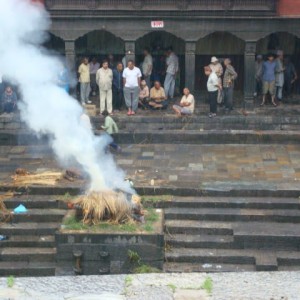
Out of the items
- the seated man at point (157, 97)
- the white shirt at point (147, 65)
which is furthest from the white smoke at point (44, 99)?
the white shirt at point (147, 65)

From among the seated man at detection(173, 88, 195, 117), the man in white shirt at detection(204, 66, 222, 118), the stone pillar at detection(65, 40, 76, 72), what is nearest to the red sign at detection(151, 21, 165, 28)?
the man in white shirt at detection(204, 66, 222, 118)

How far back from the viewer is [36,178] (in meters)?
15.9

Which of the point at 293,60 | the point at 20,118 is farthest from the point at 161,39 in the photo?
the point at 20,118

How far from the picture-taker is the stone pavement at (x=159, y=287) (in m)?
7.87

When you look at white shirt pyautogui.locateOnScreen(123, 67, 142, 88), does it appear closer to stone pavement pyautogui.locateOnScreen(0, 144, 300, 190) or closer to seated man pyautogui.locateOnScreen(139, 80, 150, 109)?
seated man pyautogui.locateOnScreen(139, 80, 150, 109)

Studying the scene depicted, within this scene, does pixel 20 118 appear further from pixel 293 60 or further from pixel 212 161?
pixel 293 60

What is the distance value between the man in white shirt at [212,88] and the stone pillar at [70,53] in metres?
3.92

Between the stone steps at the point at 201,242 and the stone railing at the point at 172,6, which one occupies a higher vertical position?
the stone railing at the point at 172,6

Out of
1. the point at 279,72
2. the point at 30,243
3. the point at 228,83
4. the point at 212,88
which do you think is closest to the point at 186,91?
the point at 212,88

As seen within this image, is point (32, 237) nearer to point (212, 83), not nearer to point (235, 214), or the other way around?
point (235, 214)

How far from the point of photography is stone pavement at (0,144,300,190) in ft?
51.7

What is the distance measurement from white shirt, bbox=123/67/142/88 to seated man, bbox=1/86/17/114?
3.07 m

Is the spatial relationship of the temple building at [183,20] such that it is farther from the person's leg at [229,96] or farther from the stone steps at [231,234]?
the stone steps at [231,234]

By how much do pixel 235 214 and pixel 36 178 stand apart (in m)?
4.44
